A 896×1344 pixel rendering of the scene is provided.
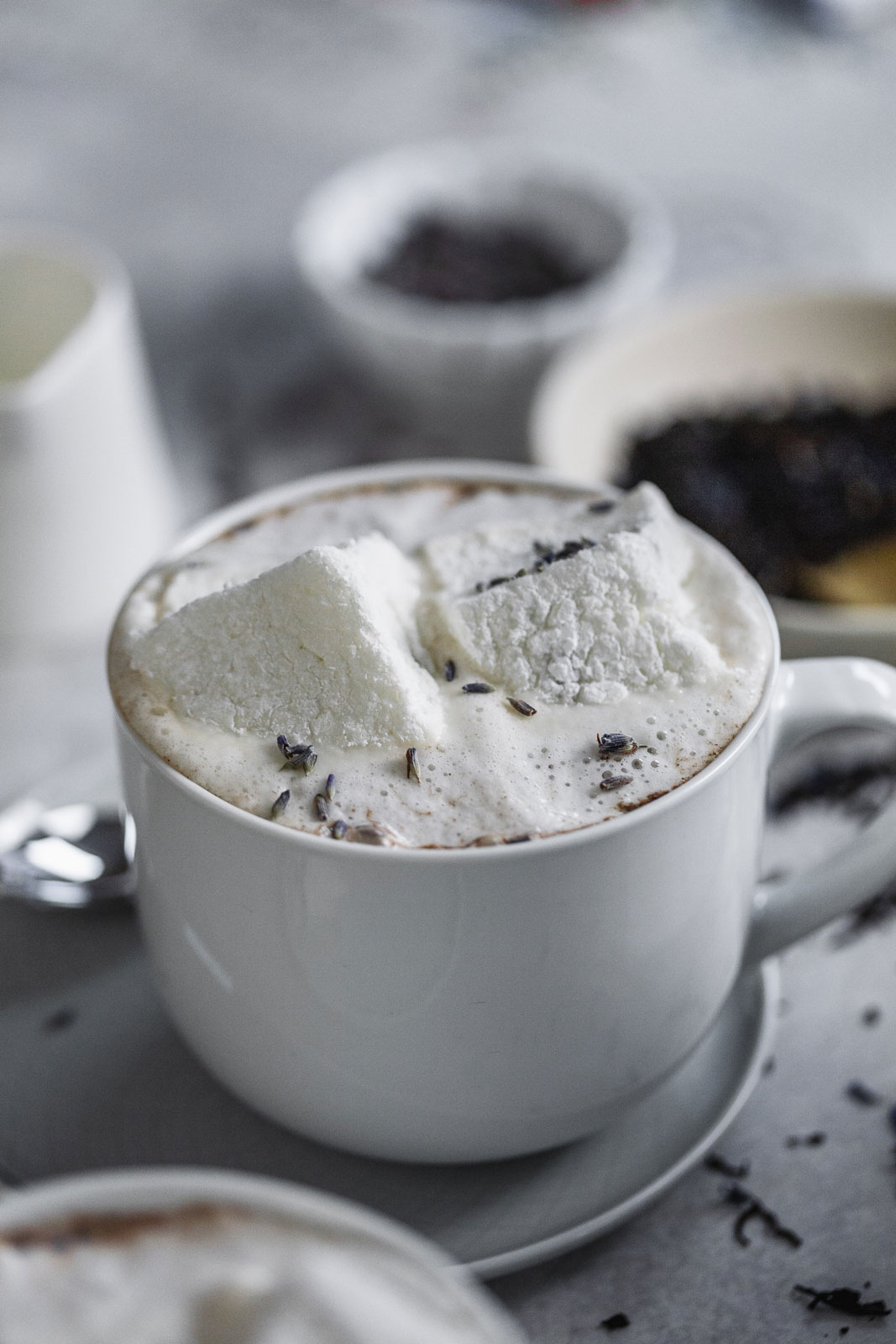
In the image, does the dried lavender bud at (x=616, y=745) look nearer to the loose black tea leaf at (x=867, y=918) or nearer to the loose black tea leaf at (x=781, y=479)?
the loose black tea leaf at (x=867, y=918)

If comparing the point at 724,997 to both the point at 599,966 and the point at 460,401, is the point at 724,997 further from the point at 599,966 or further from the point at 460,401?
the point at 460,401

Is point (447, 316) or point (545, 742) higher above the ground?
point (545, 742)

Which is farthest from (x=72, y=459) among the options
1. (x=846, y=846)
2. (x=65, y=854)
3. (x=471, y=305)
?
(x=846, y=846)

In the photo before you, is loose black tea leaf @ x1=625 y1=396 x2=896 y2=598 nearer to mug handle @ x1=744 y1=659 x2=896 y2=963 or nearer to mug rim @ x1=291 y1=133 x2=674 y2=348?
mug rim @ x1=291 y1=133 x2=674 y2=348

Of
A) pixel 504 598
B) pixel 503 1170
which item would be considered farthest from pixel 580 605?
pixel 503 1170

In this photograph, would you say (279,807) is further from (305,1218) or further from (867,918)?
(867,918)
